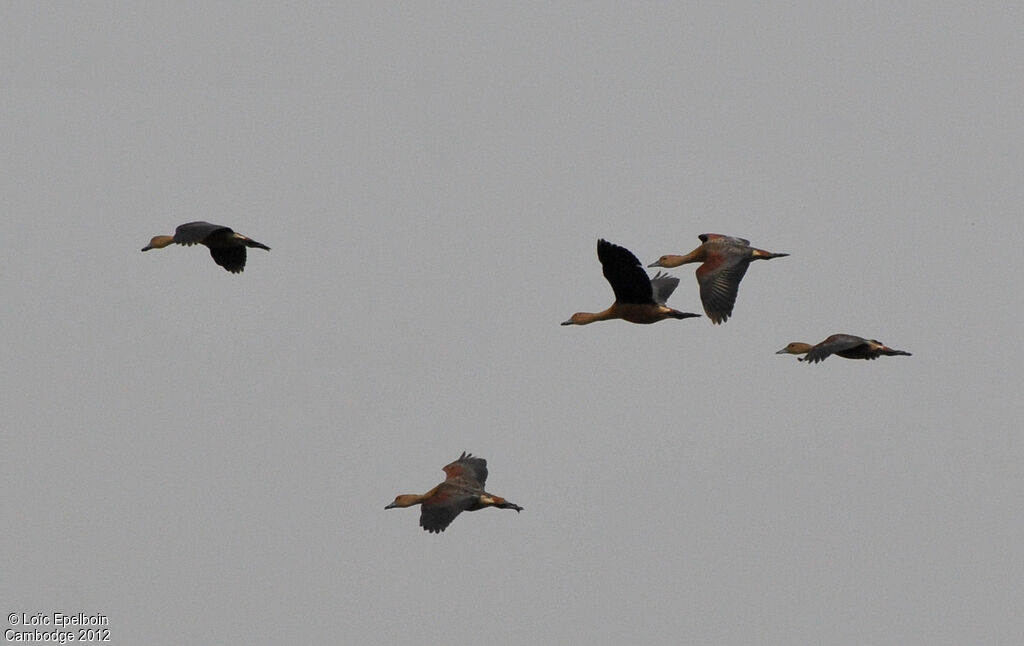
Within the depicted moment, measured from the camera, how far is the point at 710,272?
26.1m

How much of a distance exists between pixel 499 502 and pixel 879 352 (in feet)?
20.4

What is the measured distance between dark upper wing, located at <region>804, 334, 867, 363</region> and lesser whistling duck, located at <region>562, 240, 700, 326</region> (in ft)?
6.38

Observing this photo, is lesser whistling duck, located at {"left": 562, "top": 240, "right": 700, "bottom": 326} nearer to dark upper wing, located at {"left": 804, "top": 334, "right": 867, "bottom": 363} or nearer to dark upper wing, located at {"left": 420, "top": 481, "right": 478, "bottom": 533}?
dark upper wing, located at {"left": 804, "top": 334, "right": 867, "bottom": 363}

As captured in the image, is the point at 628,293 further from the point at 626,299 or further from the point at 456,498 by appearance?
the point at 456,498

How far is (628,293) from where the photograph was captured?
977 inches

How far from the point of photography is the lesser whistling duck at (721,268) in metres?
25.5

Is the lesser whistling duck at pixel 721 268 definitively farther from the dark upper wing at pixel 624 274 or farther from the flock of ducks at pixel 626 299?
the dark upper wing at pixel 624 274

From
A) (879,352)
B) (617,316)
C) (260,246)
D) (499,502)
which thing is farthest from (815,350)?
(260,246)

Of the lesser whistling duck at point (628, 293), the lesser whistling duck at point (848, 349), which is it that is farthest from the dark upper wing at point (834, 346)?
the lesser whistling duck at point (628, 293)

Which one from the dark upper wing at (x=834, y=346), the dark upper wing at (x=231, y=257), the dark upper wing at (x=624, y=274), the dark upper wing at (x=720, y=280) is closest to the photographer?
the dark upper wing at (x=624, y=274)

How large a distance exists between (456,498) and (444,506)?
1.04 ft

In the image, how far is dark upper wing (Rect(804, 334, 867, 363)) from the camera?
25.0 metres

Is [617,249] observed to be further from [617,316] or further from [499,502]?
[499,502]

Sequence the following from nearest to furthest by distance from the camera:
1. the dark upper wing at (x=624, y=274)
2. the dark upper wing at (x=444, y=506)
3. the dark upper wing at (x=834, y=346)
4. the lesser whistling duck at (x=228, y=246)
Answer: the dark upper wing at (x=624, y=274) < the dark upper wing at (x=444, y=506) < the dark upper wing at (x=834, y=346) < the lesser whistling duck at (x=228, y=246)
